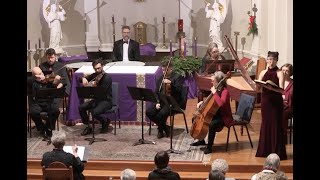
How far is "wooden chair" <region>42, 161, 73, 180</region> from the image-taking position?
614 centimetres

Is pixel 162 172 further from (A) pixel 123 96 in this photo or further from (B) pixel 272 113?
(A) pixel 123 96

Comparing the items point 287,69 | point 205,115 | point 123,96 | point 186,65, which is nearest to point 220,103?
point 205,115

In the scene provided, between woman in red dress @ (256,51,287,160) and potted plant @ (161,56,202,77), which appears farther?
potted plant @ (161,56,202,77)

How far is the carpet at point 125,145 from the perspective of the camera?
8.47 m

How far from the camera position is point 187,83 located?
11.9 m

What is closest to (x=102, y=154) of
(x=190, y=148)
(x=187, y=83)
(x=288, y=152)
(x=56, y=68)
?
(x=190, y=148)

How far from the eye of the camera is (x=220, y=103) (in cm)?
812

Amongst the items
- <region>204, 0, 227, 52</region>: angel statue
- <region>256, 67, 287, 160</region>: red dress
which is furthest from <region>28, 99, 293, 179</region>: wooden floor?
<region>204, 0, 227, 52</region>: angel statue

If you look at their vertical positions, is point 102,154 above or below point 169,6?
below

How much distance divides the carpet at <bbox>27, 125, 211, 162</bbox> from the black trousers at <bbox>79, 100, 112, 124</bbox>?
1.01 ft

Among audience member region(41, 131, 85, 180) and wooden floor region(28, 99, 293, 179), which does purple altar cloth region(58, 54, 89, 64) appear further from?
audience member region(41, 131, 85, 180)

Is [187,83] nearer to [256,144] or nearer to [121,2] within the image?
[256,144]

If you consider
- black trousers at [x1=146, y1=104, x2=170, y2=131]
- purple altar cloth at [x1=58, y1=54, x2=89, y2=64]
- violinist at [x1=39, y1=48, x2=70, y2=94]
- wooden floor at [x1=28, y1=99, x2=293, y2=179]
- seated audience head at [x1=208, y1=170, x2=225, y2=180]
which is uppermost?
purple altar cloth at [x1=58, y1=54, x2=89, y2=64]

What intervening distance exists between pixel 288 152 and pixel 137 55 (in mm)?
4925
